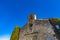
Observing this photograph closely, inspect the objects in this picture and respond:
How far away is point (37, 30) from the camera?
4006 centimetres

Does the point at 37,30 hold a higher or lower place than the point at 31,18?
lower

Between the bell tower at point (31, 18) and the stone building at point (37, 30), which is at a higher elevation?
the bell tower at point (31, 18)

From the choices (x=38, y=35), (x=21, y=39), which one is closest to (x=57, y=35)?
(x=38, y=35)

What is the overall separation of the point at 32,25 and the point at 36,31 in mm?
1897

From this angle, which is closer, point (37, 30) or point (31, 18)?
point (37, 30)

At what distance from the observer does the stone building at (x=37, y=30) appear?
128 ft

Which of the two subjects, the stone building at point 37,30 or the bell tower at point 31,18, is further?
the bell tower at point 31,18

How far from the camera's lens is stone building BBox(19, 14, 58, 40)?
128ft

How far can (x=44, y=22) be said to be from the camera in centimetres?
4038

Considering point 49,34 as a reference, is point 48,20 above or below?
above

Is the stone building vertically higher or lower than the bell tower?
lower

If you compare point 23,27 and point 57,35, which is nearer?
point 57,35

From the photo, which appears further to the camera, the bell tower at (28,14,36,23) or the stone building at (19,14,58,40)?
the bell tower at (28,14,36,23)

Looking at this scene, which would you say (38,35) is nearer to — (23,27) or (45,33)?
(45,33)
